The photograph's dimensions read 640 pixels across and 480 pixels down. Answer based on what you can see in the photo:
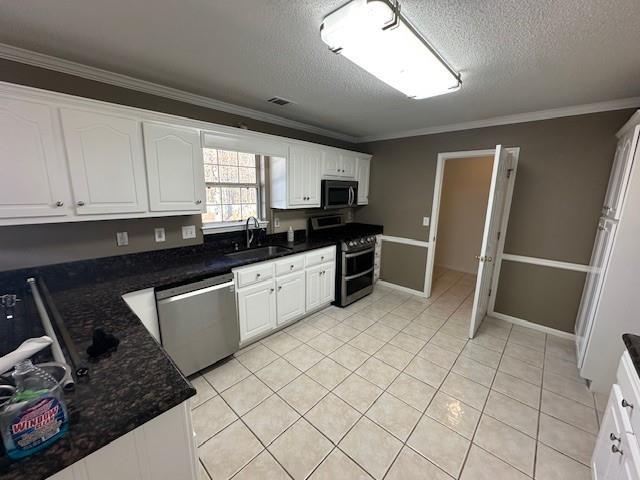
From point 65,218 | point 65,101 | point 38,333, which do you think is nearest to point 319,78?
point 65,101

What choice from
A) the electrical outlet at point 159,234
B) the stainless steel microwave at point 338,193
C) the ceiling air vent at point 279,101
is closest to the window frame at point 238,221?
the electrical outlet at point 159,234

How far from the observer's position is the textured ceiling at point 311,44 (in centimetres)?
127

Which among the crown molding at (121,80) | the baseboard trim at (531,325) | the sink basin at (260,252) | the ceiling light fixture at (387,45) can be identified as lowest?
the baseboard trim at (531,325)

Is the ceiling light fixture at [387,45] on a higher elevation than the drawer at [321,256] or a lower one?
higher

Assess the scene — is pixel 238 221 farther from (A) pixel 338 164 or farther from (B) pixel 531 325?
(B) pixel 531 325

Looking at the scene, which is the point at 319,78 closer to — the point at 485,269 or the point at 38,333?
the point at 38,333

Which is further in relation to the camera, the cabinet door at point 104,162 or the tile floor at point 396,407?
the cabinet door at point 104,162

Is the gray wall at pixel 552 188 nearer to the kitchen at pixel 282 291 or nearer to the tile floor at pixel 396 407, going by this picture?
the kitchen at pixel 282 291

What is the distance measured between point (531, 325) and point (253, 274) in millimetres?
3349

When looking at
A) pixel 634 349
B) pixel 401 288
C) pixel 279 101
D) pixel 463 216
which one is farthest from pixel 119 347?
pixel 463 216

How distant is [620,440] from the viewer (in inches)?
43.2

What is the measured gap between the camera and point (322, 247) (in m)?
3.20

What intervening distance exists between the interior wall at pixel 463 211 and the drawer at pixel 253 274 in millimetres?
3597

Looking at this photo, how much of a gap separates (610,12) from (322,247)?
268 centimetres
